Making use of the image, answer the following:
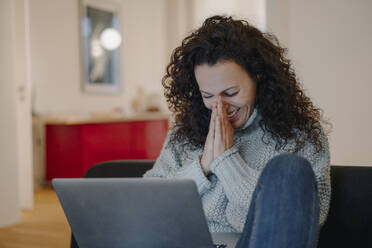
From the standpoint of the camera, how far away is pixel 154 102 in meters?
6.17

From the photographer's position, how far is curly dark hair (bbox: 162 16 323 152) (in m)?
1.30

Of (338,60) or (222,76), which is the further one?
(338,60)

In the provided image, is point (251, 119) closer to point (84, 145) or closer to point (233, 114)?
point (233, 114)

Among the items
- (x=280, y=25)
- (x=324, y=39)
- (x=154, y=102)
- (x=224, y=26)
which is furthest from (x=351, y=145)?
(x=154, y=102)

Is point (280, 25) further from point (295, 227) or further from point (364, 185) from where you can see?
point (295, 227)

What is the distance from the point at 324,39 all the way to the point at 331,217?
113 cm

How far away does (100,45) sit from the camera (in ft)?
17.3

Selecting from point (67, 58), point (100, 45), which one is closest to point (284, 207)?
point (67, 58)

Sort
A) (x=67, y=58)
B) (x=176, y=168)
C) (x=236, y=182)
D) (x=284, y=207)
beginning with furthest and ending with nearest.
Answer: (x=67, y=58), (x=176, y=168), (x=236, y=182), (x=284, y=207)

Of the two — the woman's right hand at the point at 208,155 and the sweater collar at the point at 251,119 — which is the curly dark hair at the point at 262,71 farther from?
the woman's right hand at the point at 208,155

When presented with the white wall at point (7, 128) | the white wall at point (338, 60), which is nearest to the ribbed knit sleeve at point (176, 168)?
the white wall at point (338, 60)

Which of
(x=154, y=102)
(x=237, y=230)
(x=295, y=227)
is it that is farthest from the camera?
(x=154, y=102)

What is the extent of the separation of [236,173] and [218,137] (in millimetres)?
125

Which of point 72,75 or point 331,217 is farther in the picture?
point 72,75
